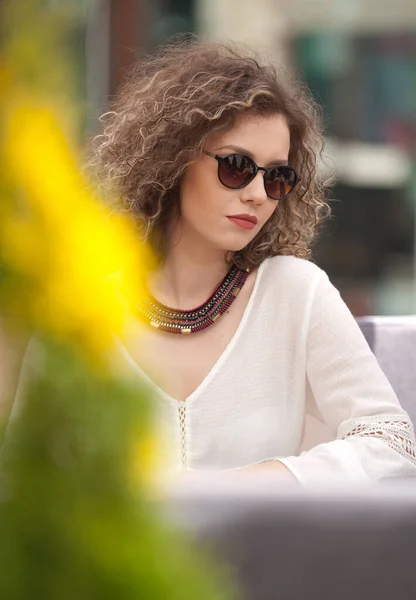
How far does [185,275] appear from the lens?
85.4 inches

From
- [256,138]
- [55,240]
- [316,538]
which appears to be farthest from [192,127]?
[55,240]

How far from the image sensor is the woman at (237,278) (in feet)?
6.59

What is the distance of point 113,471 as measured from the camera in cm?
38

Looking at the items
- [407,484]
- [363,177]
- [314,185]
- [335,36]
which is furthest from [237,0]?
[407,484]

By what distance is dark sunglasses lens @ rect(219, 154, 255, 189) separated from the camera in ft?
6.47

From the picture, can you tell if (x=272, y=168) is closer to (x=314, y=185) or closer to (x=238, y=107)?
(x=238, y=107)

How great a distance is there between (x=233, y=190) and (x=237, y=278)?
31 cm

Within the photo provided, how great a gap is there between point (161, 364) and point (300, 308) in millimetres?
330

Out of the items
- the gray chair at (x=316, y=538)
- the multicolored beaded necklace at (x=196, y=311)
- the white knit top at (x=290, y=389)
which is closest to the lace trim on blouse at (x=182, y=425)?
the white knit top at (x=290, y=389)

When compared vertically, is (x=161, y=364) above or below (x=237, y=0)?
below

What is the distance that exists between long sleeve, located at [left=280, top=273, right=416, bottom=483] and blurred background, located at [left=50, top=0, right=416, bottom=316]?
5.25 meters

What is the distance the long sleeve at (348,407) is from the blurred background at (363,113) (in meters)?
5.25

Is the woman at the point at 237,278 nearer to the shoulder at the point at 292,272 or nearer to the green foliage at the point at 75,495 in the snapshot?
the shoulder at the point at 292,272

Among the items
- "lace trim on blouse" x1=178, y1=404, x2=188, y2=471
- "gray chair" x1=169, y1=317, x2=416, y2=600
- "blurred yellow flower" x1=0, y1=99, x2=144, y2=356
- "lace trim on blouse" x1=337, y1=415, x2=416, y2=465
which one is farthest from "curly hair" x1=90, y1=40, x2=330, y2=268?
"blurred yellow flower" x1=0, y1=99, x2=144, y2=356
